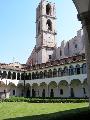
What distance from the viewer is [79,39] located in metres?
50.2

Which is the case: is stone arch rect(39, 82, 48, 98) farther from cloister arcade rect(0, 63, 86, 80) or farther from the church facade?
cloister arcade rect(0, 63, 86, 80)

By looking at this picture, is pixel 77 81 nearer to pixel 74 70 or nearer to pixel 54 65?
pixel 74 70

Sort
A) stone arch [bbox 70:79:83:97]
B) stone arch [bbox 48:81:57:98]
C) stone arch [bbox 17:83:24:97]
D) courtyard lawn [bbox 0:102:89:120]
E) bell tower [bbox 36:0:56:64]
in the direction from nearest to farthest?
courtyard lawn [bbox 0:102:89:120]
stone arch [bbox 70:79:83:97]
stone arch [bbox 48:81:57:98]
stone arch [bbox 17:83:24:97]
bell tower [bbox 36:0:56:64]

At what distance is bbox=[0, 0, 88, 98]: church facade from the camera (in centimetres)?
4306

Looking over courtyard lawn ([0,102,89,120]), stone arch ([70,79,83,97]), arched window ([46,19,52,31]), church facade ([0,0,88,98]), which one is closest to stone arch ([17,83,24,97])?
church facade ([0,0,88,98])

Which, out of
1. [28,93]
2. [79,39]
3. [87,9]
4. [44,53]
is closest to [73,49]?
[79,39]

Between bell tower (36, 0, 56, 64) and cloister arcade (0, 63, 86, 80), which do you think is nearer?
cloister arcade (0, 63, 86, 80)

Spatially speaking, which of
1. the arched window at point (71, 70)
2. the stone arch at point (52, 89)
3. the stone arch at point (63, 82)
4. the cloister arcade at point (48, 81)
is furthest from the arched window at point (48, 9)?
the arched window at point (71, 70)

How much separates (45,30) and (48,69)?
12516 mm

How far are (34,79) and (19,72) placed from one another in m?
4.18

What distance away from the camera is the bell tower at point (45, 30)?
55784mm

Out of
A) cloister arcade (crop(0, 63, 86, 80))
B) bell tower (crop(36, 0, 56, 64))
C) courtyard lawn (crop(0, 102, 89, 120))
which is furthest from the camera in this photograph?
bell tower (crop(36, 0, 56, 64))

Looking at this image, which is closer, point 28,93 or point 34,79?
point 34,79

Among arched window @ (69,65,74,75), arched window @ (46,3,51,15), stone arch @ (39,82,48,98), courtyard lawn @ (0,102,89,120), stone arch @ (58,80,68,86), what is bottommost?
courtyard lawn @ (0,102,89,120)
